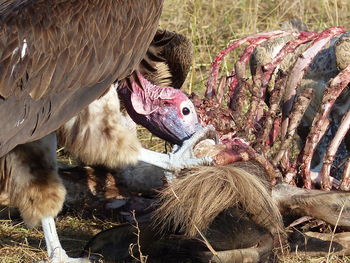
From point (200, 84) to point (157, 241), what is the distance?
9.88ft

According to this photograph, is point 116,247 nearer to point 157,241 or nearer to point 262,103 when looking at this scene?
point 157,241

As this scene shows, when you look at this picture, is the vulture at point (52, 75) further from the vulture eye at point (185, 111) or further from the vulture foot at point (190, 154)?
the vulture eye at point (185, 111)

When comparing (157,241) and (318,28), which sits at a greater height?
(318,28)

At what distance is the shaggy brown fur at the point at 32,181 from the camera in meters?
4.48

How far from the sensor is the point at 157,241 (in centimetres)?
421

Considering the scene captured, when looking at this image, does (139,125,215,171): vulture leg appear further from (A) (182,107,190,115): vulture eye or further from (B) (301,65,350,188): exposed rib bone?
(B) (301,65,350,188): exposed rib bone

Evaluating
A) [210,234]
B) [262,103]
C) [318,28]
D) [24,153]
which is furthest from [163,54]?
[318,28]

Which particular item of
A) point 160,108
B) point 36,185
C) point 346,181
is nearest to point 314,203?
point 346,181

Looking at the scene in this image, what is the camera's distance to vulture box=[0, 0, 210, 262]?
14.2ft

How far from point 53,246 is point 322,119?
4.60 ft

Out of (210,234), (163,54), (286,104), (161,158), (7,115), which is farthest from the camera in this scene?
(163,54)

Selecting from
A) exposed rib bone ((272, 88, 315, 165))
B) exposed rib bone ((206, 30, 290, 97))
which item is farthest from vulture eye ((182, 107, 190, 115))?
exposed rib bone ((272, 88, 315, 165))

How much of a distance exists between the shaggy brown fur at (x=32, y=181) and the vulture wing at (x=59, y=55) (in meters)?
0.19

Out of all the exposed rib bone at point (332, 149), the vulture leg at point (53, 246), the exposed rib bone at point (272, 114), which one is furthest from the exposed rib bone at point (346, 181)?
the vulture leg at point (53, 246)
